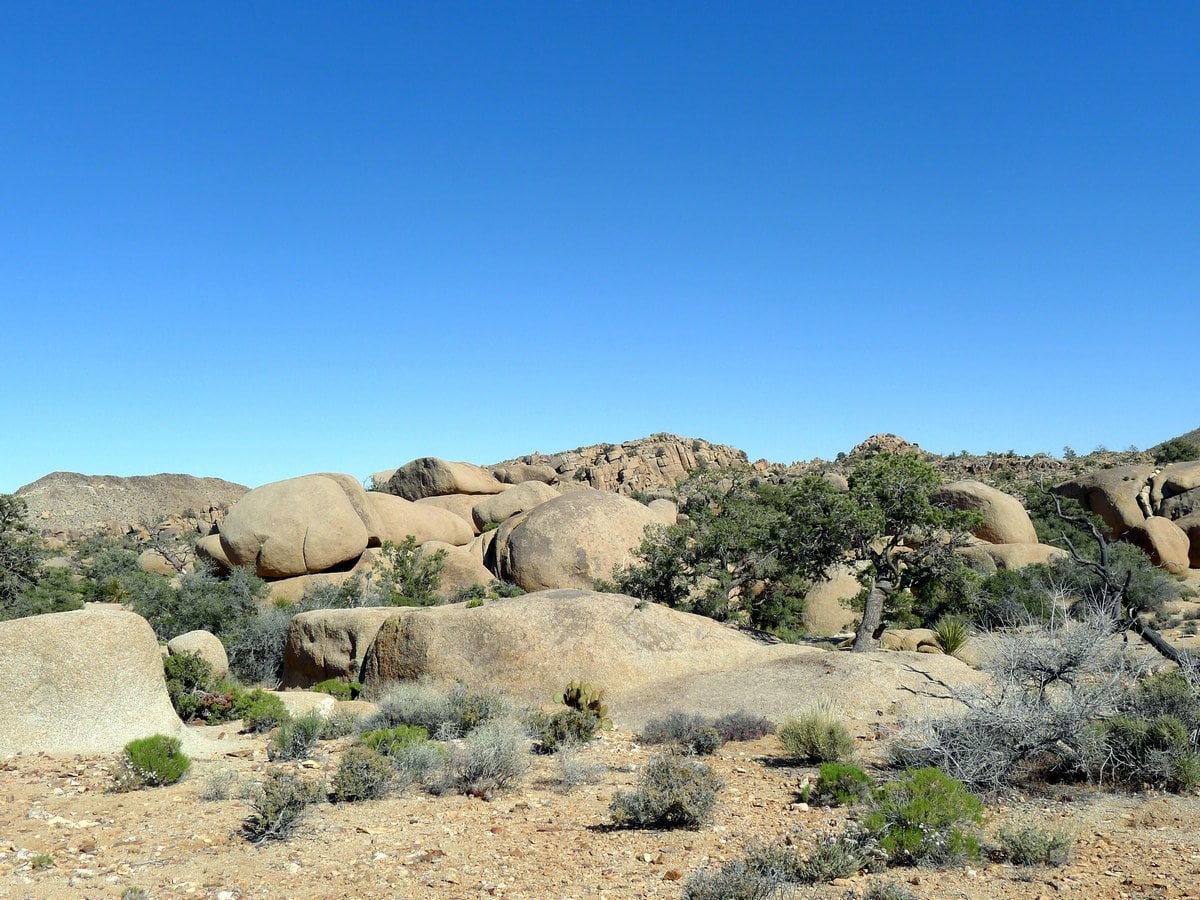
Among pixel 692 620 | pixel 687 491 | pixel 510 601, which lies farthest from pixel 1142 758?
pixel 687 491

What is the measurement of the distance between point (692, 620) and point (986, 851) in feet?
28.6

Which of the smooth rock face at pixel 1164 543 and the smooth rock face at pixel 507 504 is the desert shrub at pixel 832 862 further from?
the smooth rock face at pixel 507 504

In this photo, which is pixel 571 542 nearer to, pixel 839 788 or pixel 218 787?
pixel 218 787

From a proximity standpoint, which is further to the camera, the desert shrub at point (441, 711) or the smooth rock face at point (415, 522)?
the smooth rock face at point (415, 522)

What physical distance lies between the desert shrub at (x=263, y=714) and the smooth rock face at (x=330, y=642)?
2.47m

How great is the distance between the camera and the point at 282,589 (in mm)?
26969

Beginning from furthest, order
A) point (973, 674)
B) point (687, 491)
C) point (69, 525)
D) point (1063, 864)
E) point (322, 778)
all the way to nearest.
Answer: point (69, 525), point (687, 491), point (973, 674), point (322, 778), point (1063, 864)

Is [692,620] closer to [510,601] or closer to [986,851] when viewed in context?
[510,601]

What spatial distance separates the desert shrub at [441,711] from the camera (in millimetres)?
11469

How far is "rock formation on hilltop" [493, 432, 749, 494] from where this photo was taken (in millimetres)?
59594

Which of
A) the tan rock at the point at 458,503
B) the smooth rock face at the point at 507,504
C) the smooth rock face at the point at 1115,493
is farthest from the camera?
the tan rock at the point at 458,503

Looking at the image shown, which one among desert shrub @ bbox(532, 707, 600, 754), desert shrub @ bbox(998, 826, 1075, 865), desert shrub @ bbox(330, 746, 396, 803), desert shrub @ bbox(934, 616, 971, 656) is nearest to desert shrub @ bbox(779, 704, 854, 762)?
desert shrub @ bbox(532, 707, 600, 754)

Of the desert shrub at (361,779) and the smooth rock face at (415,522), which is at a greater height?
the smooth rock face at (415,522)

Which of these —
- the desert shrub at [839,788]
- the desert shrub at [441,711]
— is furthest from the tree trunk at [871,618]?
the desert shrub at [839,788]
